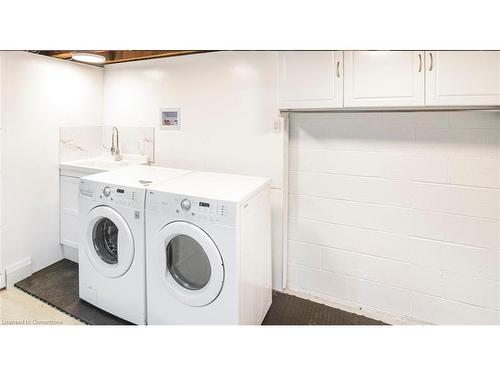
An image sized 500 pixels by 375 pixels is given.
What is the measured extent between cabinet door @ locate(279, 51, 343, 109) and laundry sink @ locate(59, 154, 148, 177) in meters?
0.81

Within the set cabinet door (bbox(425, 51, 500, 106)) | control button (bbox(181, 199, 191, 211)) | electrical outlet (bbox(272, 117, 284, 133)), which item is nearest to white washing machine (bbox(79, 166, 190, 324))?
control button (bbox(181, 199, 191, 211))

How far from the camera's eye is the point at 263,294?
1.34m

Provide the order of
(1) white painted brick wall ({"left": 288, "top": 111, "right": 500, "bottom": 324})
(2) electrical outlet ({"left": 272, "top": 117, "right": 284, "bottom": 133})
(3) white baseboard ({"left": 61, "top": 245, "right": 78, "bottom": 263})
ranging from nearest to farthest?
1. (1) white painted brick wall ({"left": 288, "top": 111, "right": 500, "bottom": 324})
2. (3) white baseboard ({"left": 61, "top": 245, "right": 78, "bottom": 263})
3. (2) electrical outlet ({"left": 272, "top": 117, "right": 284, "bottom": 133})

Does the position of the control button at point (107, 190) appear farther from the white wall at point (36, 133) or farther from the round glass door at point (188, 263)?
the round glass door at point (188, 263)

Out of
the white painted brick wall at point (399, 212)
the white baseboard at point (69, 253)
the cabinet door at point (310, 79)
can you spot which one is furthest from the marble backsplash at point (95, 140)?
the white painted brick wall at point (399, 212)

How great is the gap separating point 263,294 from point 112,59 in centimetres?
131

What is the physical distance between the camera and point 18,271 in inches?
46.2

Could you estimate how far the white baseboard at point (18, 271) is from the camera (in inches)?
45.1

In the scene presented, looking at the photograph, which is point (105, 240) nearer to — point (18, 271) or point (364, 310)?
point (18, 271)

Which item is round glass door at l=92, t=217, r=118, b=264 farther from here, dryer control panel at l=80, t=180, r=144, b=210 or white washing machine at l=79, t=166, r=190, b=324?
dryer control panel at l=80, t=180, r=144, b=210

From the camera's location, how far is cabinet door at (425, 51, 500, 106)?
3.15 feet
